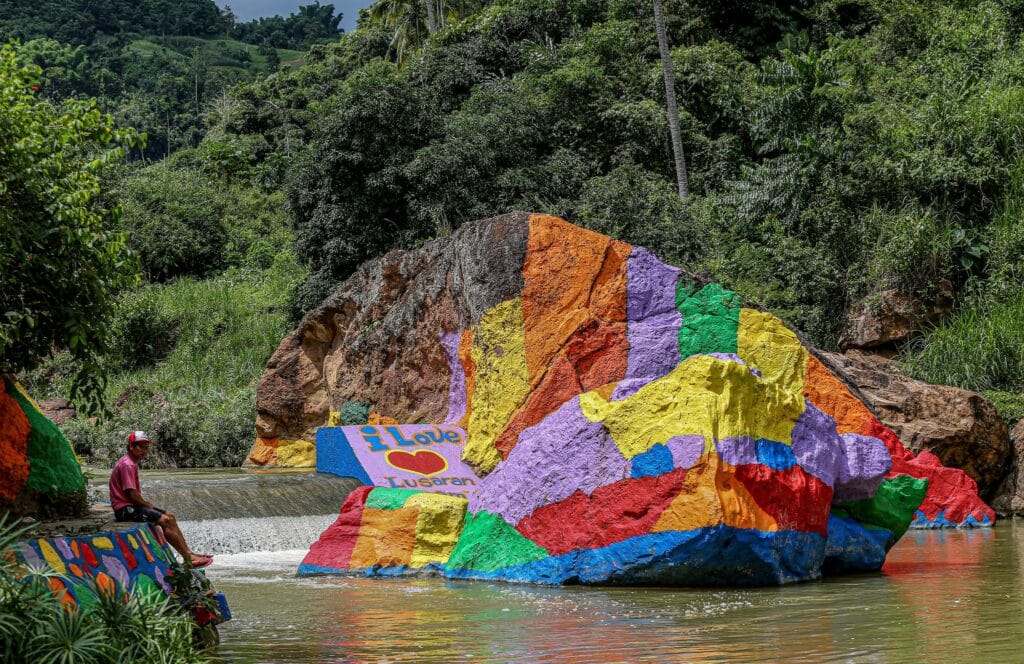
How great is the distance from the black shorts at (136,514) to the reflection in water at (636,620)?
1.07 metres

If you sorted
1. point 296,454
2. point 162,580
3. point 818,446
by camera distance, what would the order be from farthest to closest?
point 296,454, point 818,446, point 162,580

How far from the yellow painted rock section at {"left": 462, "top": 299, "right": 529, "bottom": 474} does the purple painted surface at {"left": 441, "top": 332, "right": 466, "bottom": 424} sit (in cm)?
134

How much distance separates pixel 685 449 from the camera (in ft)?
34.2

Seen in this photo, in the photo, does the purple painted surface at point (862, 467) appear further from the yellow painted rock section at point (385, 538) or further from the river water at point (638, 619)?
the yellow painted rock section at point (385, 538)

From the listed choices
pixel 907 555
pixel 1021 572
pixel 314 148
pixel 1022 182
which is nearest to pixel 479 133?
pixel 314 148

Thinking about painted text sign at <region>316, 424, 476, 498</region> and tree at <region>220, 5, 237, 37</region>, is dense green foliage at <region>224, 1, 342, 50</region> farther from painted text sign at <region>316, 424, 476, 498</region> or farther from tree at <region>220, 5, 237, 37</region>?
painted text sign at <region>316, 424, 476, 498</region>

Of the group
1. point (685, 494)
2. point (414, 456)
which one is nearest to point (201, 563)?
point (685, 494)

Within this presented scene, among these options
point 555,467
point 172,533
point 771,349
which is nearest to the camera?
point 172,533

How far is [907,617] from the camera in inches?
325

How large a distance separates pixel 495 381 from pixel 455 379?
231 centimetres

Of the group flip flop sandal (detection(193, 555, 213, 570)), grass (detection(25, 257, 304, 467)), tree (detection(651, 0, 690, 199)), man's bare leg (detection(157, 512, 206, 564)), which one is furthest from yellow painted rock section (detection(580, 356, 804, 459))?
tree (detection(651, 0, 690, 199))

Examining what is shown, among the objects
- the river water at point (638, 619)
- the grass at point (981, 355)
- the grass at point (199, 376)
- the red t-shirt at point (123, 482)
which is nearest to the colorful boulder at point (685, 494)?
the river water at point (638, 619)

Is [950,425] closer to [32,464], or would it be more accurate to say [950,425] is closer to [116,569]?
[116,569]

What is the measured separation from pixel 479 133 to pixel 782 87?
803cm
